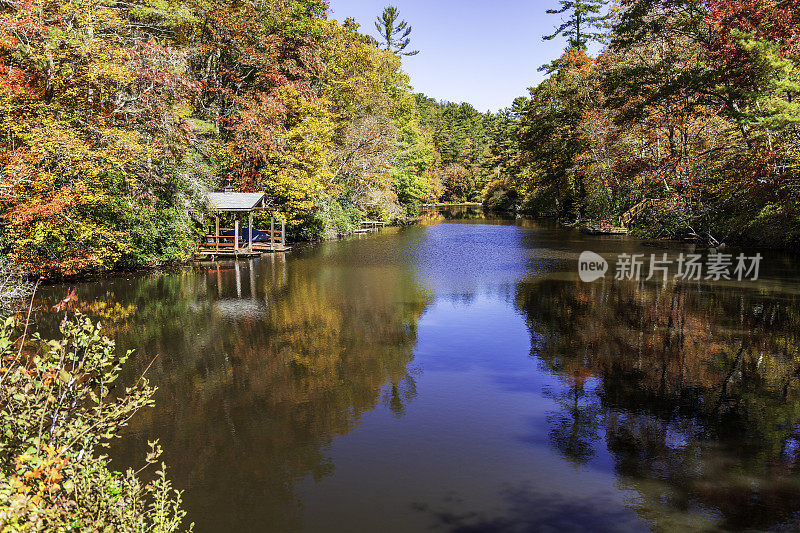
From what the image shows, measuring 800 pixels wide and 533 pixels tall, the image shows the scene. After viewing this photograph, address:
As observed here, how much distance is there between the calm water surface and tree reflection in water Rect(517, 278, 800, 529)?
0.04m

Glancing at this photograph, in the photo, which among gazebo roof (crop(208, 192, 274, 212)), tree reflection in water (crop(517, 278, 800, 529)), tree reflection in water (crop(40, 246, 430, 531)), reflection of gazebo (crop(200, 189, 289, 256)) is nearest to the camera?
tree reflection in water (crop(517, 278, 800, 529))

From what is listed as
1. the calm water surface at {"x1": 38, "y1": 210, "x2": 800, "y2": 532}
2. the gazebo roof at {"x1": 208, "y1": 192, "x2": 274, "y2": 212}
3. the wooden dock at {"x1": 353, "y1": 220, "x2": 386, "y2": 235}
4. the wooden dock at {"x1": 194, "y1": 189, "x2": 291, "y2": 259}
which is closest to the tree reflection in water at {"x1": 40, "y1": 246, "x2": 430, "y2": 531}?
the calm water surface at {"x1": 38, "y1": 210, "x2": 800, "y2": 532}

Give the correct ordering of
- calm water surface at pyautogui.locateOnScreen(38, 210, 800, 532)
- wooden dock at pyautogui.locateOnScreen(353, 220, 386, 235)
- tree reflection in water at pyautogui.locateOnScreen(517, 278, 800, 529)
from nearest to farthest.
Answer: calm water surface at pyautogui.locateOnScreen(38, 210, 800, 532) → tree reflection in water at pyautogui.locateOnScreen(517, 278, 800, 529) → wooden dock at pyautogui.locateOnScreen(353, 220, 386, 235)

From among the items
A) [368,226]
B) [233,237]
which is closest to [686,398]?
[233,237]

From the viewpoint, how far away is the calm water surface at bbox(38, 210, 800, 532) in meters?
5.66

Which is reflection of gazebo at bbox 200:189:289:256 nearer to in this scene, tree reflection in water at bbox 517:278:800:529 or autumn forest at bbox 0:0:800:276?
autumn forest at bbox 0:0:800:276

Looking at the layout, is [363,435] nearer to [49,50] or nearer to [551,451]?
[551,451]

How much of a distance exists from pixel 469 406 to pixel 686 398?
11.4 feet

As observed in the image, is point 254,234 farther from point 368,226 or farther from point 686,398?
point 686,398

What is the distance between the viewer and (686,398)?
834 centimetres

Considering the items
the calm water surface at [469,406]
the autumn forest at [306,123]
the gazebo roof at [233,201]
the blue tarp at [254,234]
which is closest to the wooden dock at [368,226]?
the autumn forest at [306,123]

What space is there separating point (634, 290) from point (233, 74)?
2712 centimetres

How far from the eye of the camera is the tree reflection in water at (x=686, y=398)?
5848mm

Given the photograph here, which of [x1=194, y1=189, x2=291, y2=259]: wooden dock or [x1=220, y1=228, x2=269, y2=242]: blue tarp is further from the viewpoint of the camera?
[x1=220, y1=228, x2=269, y2=242]: blue tarp
